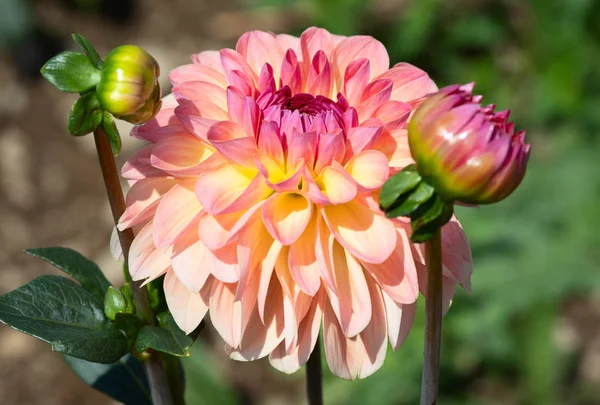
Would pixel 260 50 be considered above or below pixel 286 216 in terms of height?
above

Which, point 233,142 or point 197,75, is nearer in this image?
point 233,142

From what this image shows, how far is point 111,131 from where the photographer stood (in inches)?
32.2

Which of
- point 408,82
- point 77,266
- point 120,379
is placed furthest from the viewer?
point 120,379

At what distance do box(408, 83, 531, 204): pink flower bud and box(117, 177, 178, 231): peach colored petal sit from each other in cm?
32

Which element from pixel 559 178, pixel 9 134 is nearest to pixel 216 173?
pixel 559 178

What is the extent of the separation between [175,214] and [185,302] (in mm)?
98

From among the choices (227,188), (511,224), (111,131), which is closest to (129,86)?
(111,131)

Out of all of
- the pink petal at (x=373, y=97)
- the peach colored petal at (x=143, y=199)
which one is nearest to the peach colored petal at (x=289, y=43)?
the pink petal at (x=373, y=97)

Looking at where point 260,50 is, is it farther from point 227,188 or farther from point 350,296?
point 350,296

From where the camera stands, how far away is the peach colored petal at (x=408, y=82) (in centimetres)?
94

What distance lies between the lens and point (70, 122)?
794mm

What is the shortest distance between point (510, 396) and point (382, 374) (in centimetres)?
63

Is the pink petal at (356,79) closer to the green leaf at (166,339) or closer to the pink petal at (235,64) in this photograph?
the pink petal at (235,64)

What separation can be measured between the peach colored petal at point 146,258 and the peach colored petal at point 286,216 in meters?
0.12
